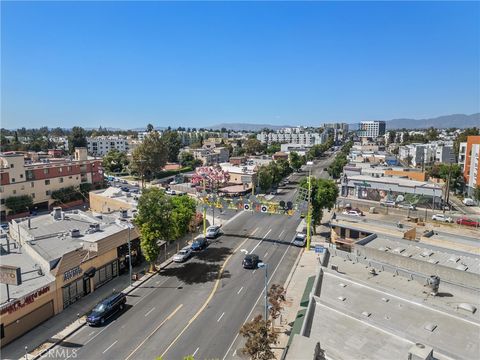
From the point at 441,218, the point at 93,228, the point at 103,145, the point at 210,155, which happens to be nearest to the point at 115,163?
the point at 210,155

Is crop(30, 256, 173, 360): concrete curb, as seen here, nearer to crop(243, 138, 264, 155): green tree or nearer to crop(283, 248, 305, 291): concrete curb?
crop(283, 248, 305, 291): concrete curb

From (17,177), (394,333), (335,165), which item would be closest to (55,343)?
(394,333)

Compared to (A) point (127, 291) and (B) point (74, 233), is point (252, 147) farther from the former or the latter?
(A) point (127, 291)

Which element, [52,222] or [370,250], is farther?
[52,222]

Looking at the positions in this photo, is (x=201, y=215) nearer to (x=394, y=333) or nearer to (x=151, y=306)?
(x=151, y=306)

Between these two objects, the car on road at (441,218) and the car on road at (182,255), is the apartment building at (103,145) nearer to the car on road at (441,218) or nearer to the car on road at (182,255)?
the car on road at (182,255)

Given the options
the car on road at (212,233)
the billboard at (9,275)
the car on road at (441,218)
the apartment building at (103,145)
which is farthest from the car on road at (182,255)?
the apartment building at (103,145)
